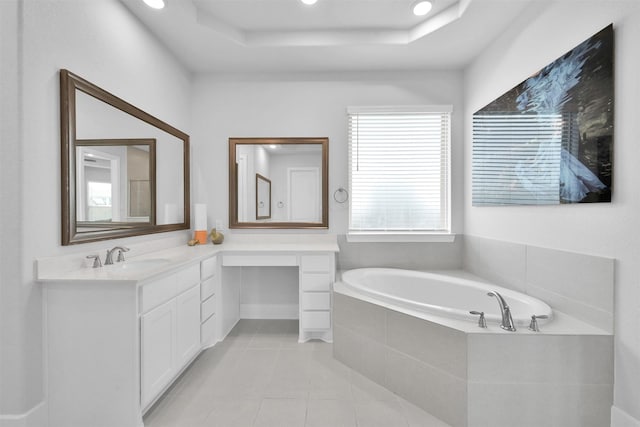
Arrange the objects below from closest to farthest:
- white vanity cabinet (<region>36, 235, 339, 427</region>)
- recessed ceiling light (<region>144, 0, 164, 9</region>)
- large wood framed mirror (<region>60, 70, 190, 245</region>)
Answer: white vanity cabinet (<region>36, 235, 339, 427</region>), large wood framed mirror (<region>60, 70, 190, 245</region>), recessed ceiling light (<region>144, 0, 164, 9</region>)

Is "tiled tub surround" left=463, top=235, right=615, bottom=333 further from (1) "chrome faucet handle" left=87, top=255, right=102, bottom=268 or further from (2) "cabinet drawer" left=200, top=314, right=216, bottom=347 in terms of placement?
(1) "chrome faucet handle" left=87, top=255, right=102, bottom=268

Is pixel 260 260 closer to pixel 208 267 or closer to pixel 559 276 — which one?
pixel 208 267

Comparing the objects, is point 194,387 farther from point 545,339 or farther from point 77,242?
point 545,339

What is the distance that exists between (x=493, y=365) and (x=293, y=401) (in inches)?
46.1

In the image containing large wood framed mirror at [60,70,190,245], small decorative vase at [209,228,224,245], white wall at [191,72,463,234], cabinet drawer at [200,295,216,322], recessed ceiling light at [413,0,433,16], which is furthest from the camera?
white wall at [191,72,463,234]

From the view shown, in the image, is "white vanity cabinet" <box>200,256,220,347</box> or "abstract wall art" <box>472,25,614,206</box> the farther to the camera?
"white vanity cabinet" <box>200,256,220,347</box>

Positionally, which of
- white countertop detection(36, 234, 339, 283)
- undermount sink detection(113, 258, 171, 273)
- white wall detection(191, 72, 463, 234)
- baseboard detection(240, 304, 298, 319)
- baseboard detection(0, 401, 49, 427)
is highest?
white wall detection(191, 72, 463, 234)

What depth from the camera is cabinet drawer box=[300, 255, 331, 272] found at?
102 inches

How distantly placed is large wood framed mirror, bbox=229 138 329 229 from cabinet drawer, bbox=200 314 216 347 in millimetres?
1005

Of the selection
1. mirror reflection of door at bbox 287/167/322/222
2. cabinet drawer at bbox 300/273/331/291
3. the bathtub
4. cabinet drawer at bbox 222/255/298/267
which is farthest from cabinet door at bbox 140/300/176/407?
mirror reflection of door at bbox 287/167/322/222

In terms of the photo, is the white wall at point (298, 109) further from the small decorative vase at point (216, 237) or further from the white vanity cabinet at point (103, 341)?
the white vanity cabinet at point (103, 341)

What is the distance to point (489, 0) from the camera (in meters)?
2.08

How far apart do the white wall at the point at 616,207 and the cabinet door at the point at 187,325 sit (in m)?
2.45

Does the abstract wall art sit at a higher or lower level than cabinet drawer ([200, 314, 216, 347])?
higher
